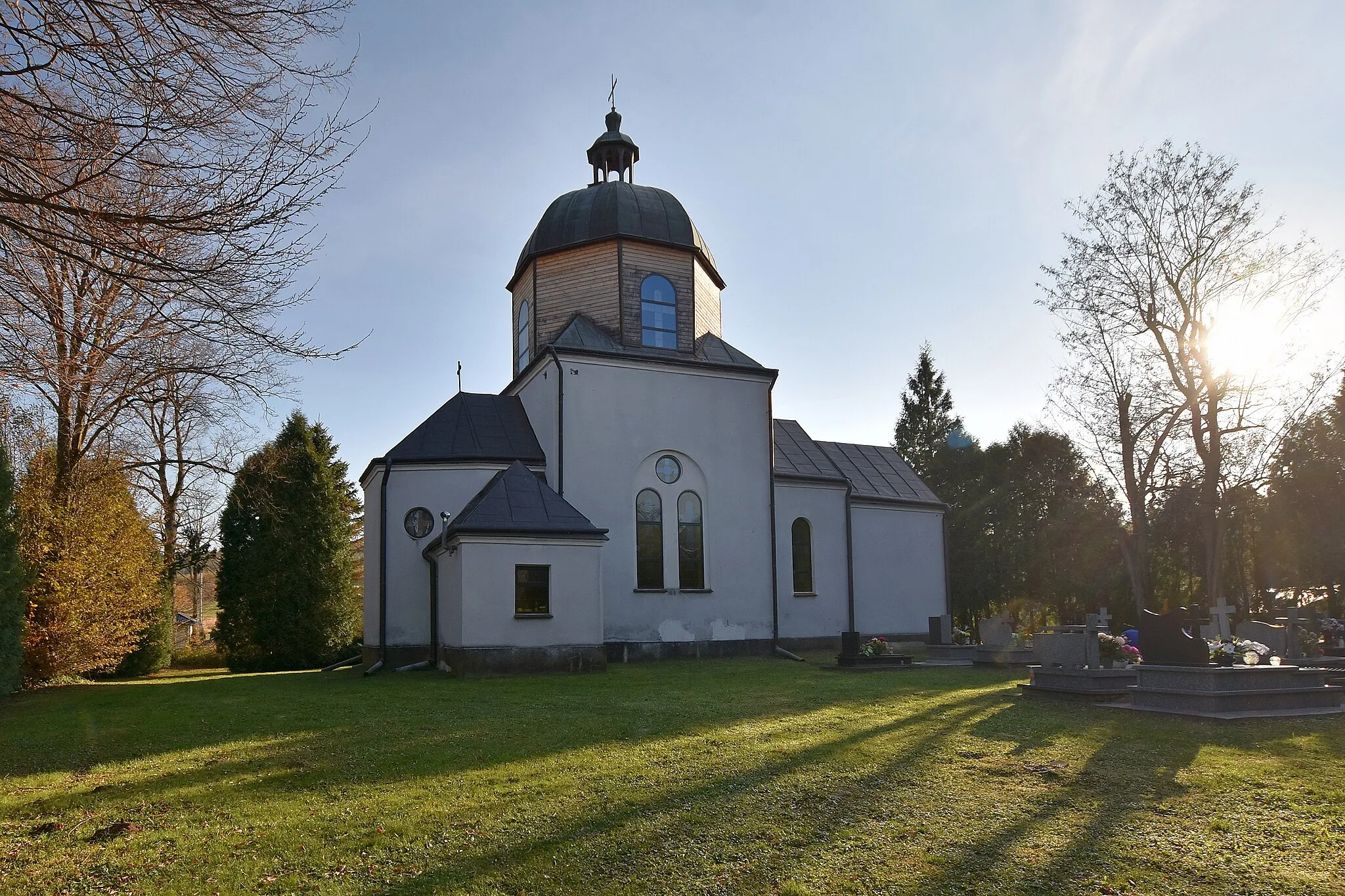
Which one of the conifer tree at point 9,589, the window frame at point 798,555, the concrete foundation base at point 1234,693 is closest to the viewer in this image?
the concrete foundation base at point 1234,693

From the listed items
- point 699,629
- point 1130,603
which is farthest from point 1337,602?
point 699,629

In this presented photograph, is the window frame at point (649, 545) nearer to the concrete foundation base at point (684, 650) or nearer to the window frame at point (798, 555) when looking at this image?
the concrete foundation base at point (684, 650)

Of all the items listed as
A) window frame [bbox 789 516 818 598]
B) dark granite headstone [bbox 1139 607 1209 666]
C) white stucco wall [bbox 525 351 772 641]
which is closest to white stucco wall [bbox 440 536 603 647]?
white stucco wall [bbox 525 351 772 641]

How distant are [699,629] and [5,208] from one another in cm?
1833

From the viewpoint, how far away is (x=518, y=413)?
24.5m

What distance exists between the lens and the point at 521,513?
19.8 m

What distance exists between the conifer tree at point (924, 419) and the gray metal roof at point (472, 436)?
37.1 m

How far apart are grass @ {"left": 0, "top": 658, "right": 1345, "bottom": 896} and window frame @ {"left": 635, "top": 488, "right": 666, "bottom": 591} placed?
33.7ft

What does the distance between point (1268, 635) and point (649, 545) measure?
43.6 ft

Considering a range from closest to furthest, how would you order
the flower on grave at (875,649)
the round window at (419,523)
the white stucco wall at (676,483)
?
the flower on grave at (875,649)
the white stucco wall at (676,483)
the round window at (419,523)

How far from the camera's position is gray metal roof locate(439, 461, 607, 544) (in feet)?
63.4

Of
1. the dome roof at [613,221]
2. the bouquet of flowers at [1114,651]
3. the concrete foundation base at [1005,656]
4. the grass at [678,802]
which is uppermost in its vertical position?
the dome roof at [613,221]

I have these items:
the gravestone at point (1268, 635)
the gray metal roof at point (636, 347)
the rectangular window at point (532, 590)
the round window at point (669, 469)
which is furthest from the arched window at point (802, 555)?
the gravestone at point (1268, 635)

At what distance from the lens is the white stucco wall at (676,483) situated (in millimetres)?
22516
